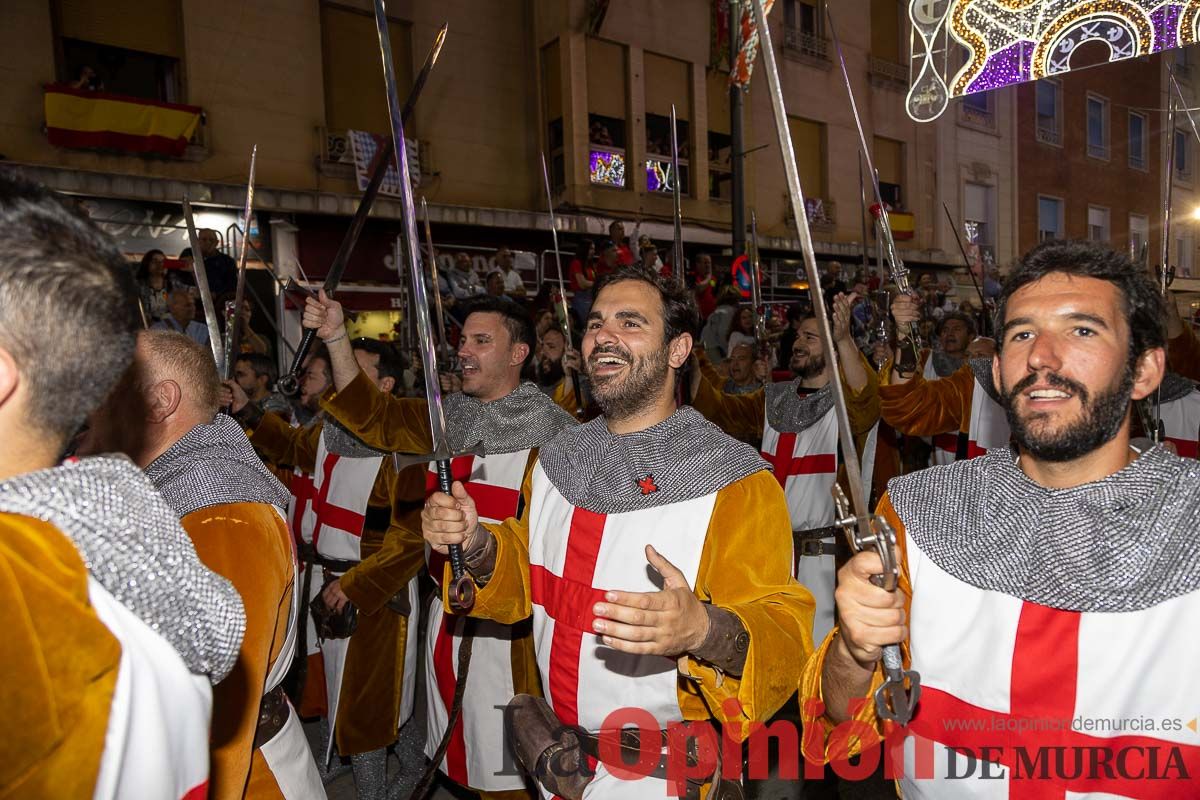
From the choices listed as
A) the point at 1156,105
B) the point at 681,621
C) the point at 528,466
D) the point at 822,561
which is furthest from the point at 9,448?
the point at 1156,105

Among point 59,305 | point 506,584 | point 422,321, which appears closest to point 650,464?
point 506,584

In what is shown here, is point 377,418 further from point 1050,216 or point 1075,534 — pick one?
point 1050,216

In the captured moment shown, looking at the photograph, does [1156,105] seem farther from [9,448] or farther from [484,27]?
[9,448]

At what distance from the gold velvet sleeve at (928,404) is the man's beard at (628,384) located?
70.5 inches

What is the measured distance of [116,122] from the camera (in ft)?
31.1

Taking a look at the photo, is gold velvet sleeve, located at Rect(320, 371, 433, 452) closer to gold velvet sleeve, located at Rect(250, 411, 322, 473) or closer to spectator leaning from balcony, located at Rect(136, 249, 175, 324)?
gold velvet sleeve, located at Rect(250, 411, 322, 473)

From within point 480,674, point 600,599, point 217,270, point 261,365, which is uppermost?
point 217,270

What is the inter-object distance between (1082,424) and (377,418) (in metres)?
2.66

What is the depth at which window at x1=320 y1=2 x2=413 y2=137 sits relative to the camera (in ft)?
38.0

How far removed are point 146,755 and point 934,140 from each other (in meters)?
19.9

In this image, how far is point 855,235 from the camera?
679 inches

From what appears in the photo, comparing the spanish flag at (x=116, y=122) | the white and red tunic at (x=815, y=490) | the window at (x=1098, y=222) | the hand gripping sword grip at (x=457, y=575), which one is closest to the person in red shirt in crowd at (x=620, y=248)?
the white and red tunic at (x=815, y=490)

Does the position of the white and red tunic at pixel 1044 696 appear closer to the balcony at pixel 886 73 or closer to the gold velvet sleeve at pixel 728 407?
the gold velvet sleeve at pixel 728 407

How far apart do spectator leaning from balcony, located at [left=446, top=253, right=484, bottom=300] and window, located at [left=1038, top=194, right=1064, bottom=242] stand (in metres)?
15.3
